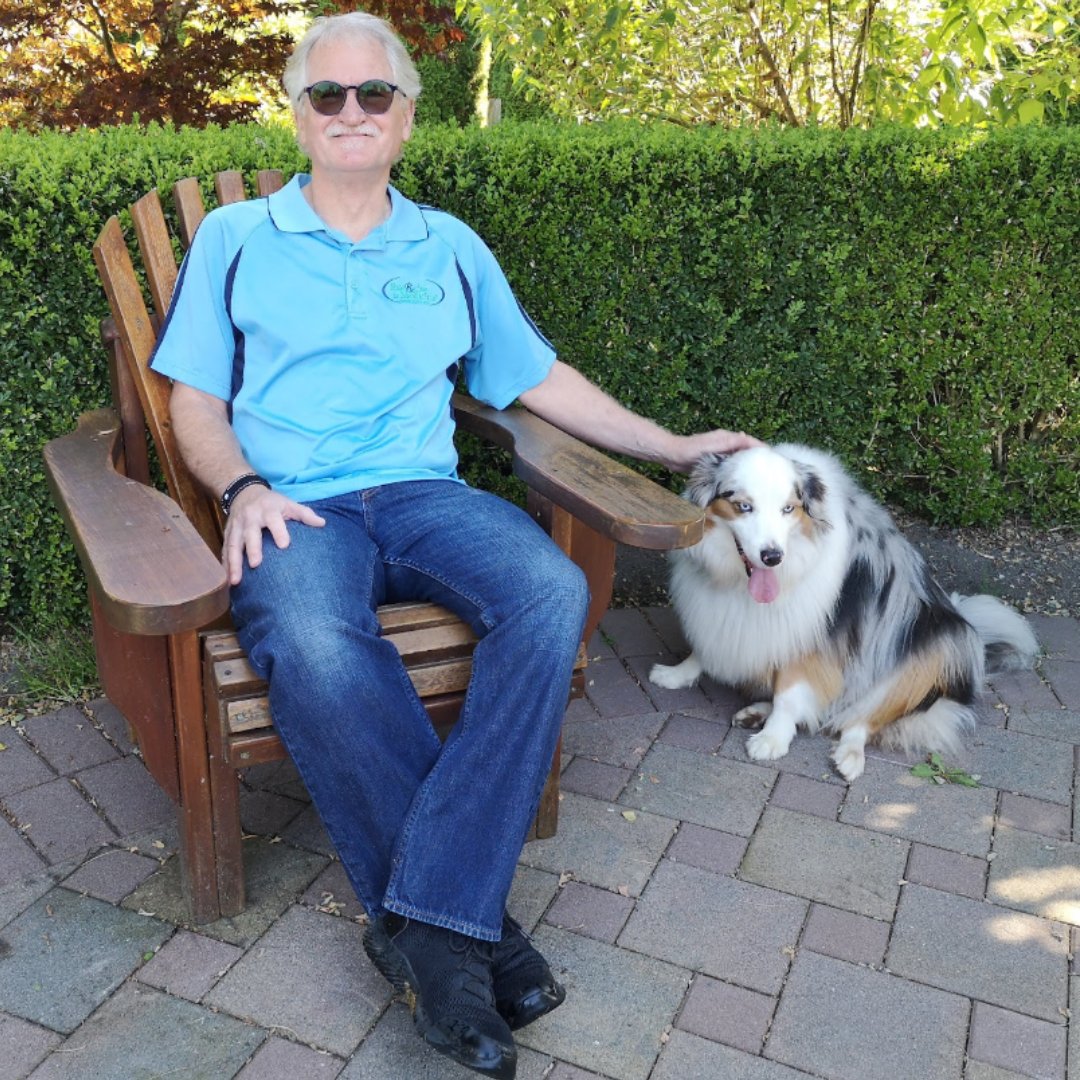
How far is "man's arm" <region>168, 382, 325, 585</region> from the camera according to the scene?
2223 millimetres

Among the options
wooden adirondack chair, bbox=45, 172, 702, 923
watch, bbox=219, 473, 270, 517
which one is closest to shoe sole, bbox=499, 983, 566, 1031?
wooden adirondack chair, bbox=45, 172, 702, 923

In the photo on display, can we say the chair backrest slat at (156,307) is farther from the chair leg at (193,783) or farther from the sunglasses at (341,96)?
the chair leg at (193,783)

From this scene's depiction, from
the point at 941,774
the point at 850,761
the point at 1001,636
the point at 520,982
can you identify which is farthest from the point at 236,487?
the point at 1001,636

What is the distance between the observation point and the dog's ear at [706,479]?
2.83m

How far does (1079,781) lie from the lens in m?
2.99

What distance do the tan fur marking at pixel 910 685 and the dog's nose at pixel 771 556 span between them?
1.89ft

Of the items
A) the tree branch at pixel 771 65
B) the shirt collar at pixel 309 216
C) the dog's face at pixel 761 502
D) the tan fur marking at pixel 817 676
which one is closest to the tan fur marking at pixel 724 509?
the dog's face at pixel 761 502

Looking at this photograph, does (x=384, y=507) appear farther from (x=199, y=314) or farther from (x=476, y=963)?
(x=476, y=963)

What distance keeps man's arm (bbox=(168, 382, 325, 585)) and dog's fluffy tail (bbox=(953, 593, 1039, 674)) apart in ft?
7.05

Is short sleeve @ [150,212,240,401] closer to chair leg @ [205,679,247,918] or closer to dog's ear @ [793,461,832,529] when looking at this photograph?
chair leg @ [205,679,247,918]

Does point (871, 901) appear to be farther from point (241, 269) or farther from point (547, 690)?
point (241, 269)

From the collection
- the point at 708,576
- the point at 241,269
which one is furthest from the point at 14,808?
the point at 708,576

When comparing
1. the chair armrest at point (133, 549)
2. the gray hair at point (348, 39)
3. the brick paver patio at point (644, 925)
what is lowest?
the brick paver patio at point (644, 925)

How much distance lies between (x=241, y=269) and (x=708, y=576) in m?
1.47
